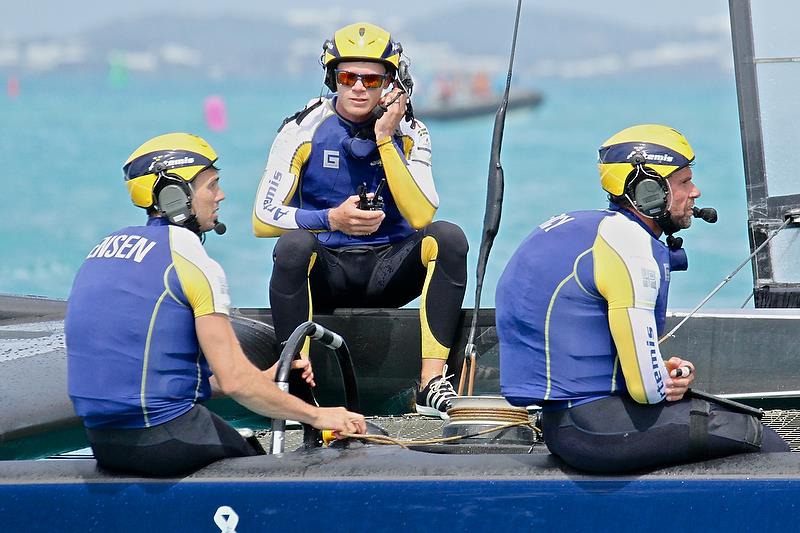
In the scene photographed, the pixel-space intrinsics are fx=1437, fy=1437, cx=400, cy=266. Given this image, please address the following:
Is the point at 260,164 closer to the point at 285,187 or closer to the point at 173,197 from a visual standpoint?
the point at 285,187

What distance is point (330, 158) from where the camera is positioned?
14.8 ft

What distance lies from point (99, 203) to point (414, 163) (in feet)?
72.3

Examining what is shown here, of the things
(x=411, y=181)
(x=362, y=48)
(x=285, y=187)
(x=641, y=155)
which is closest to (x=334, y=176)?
(x=285, y=187)

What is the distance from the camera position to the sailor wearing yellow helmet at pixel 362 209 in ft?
14.2

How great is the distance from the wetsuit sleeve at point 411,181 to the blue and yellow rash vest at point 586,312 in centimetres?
141

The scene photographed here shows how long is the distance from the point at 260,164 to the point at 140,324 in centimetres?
2788

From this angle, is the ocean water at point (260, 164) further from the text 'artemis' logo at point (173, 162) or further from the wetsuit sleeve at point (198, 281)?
the wetsuit sleeve at point (198, 281)

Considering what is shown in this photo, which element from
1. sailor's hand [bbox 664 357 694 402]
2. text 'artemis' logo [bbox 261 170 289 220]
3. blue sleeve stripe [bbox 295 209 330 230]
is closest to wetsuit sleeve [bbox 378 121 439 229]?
blue sleeve stripe [bbox 295 209 330 230]

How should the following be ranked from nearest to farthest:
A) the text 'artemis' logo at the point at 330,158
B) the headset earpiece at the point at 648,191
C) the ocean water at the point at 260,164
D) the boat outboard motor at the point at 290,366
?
the headset earpiece at the point at 648,191
the boat outboard motor at the point at 290,366
the text 'artemis' logo at the point at 330,158
the ocean water at the point at 260,164

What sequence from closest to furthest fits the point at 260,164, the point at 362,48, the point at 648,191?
the point at 648,191
the point at 362,48
the point at 260,164

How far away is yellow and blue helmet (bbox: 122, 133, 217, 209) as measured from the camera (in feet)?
10.3

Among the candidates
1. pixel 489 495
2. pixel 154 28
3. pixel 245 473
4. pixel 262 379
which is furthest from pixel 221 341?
pixel 154 28

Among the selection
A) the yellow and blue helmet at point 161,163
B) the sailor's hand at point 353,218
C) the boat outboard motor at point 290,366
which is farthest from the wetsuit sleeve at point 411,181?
the yellow and blue helmet at point 161,163

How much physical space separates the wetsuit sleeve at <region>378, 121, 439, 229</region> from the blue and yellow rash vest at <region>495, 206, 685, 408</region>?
1.41 metres
